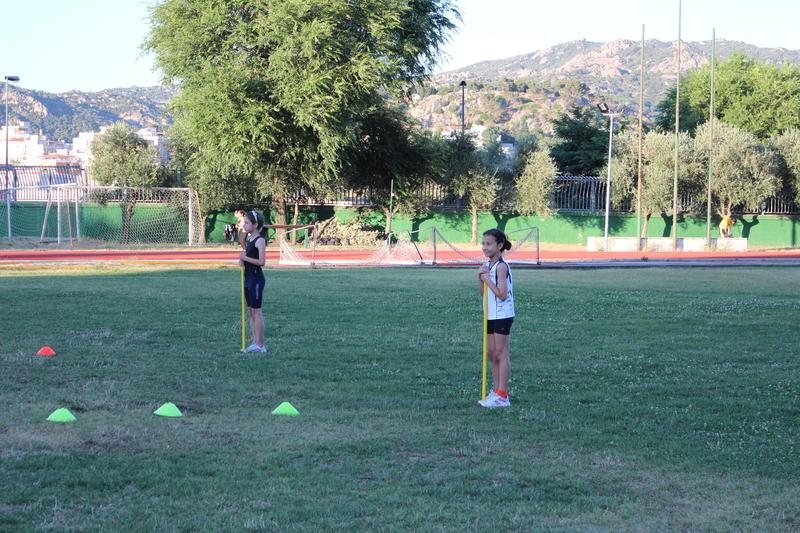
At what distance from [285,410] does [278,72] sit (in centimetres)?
2538

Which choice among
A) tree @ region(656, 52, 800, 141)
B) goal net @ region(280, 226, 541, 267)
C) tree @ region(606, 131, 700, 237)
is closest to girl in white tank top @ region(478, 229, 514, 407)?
goal net @ region(280, 226, 541, 267)

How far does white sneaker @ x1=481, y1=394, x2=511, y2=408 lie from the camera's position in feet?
22.0

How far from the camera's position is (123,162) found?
36.5 m

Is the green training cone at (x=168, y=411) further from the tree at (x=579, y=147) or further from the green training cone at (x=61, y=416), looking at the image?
the tree at (x=579, y=147)

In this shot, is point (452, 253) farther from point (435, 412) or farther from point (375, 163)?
point (435, 412)

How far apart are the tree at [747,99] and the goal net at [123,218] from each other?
105ft

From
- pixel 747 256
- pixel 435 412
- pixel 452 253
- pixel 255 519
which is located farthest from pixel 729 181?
pixel 255 519

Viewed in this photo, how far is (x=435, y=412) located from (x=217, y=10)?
2726 centimetres

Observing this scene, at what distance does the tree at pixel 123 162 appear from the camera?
3575 centimetres

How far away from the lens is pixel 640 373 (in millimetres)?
8273

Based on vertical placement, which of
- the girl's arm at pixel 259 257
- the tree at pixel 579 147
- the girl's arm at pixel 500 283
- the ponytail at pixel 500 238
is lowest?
the girl's arm at pixel 500 283

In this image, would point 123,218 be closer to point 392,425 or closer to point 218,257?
point 218,257

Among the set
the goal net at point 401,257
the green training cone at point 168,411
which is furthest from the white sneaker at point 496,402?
the goal net at point 401,257

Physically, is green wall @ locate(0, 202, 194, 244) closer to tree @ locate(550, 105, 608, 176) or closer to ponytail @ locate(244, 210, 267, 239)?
tree @ locate(550, 105, 608, 176)
